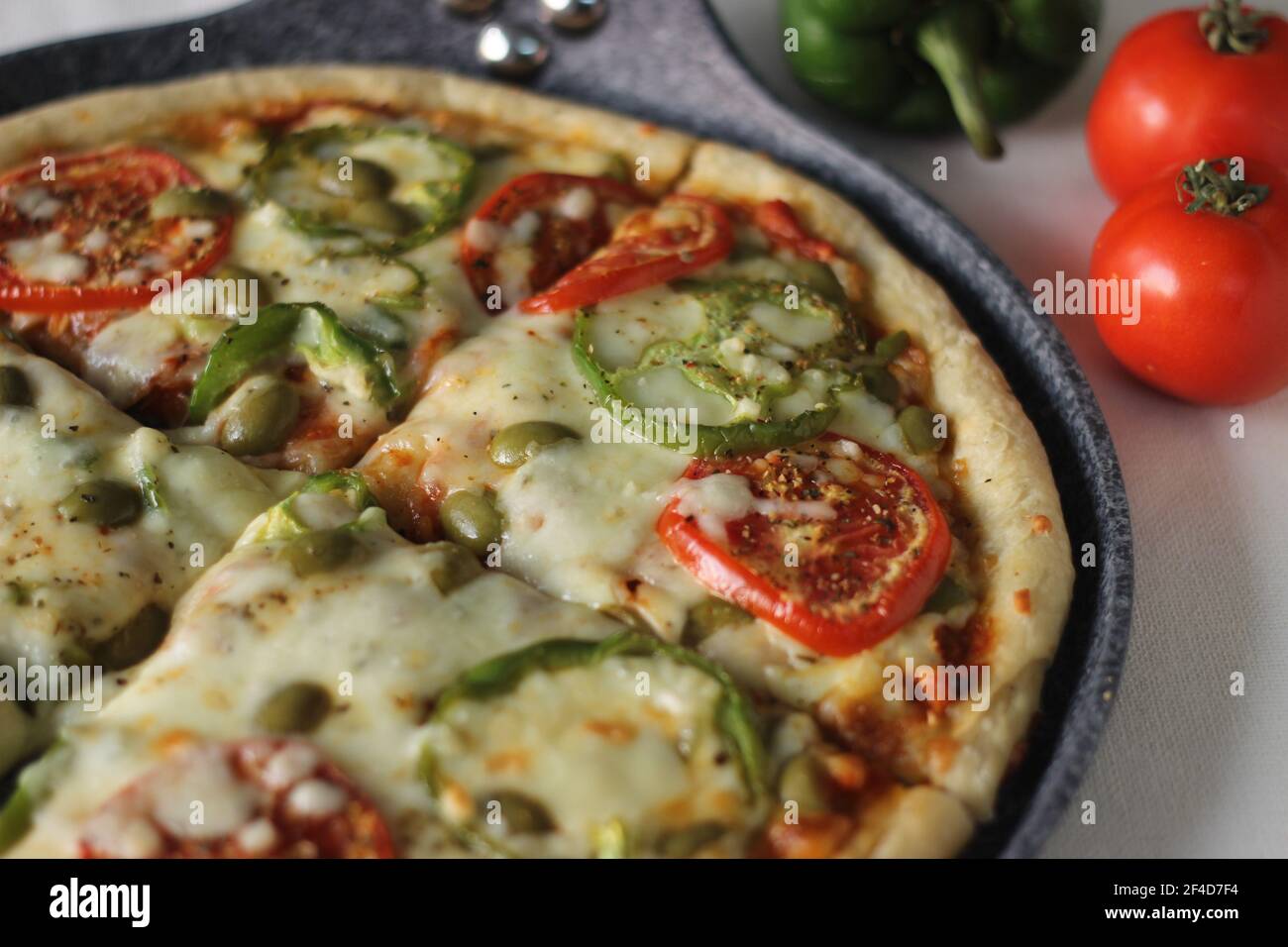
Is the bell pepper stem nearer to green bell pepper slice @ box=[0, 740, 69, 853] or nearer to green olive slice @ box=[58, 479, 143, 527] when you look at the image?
green olive slice @ box=[58, 479, 143, 527]

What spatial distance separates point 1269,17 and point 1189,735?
9.54 feet

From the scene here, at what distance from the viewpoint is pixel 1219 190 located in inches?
175

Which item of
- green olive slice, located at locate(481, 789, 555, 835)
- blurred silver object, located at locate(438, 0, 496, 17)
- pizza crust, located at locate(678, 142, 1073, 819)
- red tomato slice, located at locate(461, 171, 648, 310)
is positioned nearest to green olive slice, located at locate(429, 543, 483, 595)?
green olive slice, located at locate(481, 789, 555, 835)

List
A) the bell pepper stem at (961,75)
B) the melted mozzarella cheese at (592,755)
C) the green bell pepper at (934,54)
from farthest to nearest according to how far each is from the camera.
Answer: the green bell pepper at (934,54)
the bell pepper stem at (961,75)
the melted mozzarella cheese at (592,755)

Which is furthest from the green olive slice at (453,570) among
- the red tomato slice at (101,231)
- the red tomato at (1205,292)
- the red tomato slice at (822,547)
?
the red tomato at (1205,292)

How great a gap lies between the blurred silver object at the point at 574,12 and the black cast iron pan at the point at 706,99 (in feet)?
0.17

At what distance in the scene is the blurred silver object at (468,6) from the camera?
560 cm

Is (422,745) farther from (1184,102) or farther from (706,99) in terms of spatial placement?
(1184,102)

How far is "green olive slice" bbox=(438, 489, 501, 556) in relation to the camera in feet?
12.2

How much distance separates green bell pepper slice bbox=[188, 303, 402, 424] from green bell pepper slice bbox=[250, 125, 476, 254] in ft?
1.31

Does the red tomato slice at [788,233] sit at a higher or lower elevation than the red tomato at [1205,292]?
higher

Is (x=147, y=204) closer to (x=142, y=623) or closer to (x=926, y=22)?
(x=142, y=623)

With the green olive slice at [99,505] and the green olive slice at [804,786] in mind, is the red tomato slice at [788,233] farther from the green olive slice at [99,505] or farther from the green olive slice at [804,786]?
the green olive slice at [99,505]

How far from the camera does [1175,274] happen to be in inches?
175
